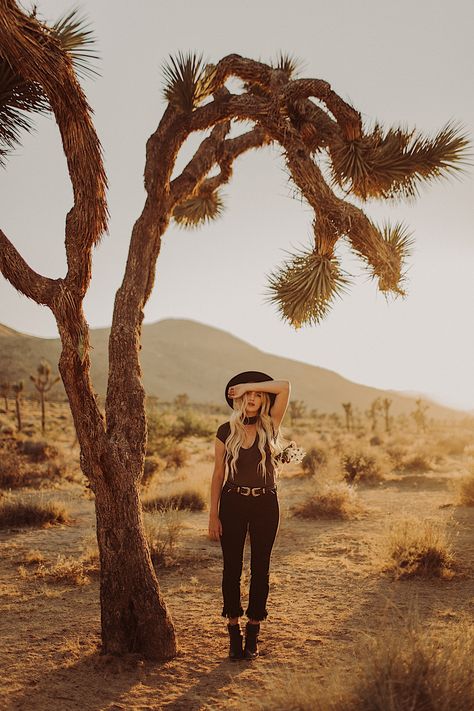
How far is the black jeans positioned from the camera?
176 inches

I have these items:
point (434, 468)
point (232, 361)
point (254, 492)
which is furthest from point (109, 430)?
point (232, 361)

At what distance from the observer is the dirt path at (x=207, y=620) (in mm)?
4109

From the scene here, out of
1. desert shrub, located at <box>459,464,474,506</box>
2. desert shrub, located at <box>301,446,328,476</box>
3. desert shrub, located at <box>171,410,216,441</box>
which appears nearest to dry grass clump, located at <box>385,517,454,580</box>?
desert shrub, located at <box>459,464,474,506</box>

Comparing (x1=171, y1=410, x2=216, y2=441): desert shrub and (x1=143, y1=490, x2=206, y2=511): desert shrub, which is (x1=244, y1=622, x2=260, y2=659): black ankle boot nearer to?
(x1=143, y1=490, x2=206, y2=511): desert shrub

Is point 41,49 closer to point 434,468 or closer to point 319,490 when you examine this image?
point 319,490

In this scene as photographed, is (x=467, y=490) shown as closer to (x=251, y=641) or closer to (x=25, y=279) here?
(x=251, y=641)

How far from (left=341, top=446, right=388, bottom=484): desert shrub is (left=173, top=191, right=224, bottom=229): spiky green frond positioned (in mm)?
8784

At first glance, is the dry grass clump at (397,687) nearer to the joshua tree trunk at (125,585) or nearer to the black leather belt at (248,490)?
the black leather belt at (248,490)

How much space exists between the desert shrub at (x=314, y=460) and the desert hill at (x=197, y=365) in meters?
59.3

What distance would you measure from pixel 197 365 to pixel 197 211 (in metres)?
111

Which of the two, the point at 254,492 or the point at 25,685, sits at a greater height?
the point at 254,492

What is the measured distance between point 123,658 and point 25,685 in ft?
2.40

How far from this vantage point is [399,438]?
25188 mm

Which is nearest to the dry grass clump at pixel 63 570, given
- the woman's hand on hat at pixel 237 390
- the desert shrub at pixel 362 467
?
the woman's hand on hat at pixel 237 390
